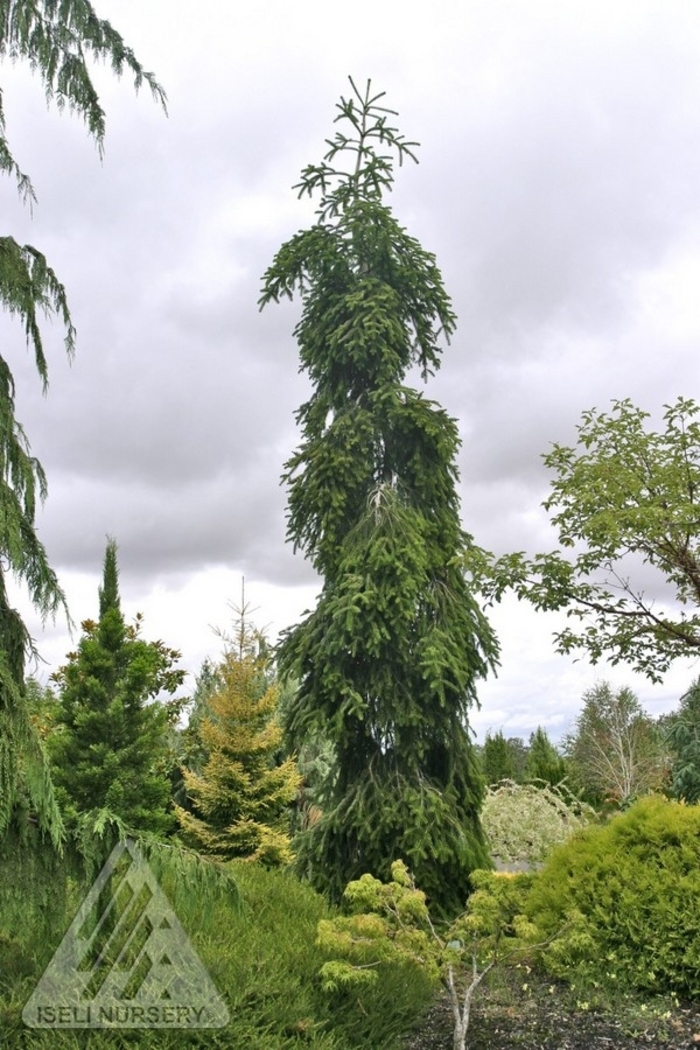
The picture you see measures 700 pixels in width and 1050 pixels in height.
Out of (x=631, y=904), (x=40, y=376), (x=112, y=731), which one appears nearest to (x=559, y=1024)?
(x=631, y=904)

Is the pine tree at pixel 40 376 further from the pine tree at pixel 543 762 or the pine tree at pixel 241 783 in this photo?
the pine tree at pixel 543 762

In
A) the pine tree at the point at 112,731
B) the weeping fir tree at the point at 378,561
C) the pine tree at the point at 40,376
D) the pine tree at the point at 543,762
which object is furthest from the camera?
the pine tree at the point at 543,762

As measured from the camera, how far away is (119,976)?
14.9 ft

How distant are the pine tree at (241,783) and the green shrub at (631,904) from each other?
6.95 m

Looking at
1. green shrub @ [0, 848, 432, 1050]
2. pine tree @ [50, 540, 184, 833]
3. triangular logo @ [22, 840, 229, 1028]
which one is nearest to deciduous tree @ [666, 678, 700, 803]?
pine tree @ [50, 540, 184, 833]

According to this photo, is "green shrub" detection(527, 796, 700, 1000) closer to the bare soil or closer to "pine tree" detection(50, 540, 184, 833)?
the bare soil

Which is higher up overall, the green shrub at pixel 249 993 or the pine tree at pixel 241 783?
the pine tree at pixel 241 783

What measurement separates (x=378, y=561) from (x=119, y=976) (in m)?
4.55

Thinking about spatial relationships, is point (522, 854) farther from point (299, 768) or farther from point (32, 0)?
point (32, 0)

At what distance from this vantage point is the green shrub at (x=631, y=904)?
5895 millimetres

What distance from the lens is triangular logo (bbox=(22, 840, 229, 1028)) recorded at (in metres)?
4.25

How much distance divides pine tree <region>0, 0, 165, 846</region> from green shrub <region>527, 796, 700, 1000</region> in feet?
12.1

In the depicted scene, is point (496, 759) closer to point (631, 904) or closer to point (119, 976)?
point (631, 904)

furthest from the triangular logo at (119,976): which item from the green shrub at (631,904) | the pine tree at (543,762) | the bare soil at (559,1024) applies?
the pine tree at (543,762)
